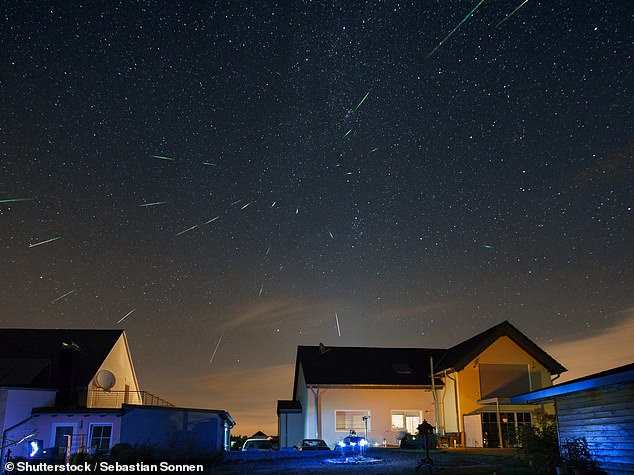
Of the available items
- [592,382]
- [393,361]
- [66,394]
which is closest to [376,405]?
[393,361]

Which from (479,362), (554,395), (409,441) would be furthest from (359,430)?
(554,395)

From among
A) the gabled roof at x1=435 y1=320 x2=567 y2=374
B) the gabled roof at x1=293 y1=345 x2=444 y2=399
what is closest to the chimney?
the gabled roof at x1=293 y1=345 x2=444 y2=399

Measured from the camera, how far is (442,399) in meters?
34.1

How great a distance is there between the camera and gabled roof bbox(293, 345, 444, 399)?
3425cm

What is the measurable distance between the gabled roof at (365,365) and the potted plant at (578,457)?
56.5 feet

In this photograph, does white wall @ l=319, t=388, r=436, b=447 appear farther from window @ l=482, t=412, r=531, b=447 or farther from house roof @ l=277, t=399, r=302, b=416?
window @ l=482, t=412, r=531, b=447

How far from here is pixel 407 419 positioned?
110 ft

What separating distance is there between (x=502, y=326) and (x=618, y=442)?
19.0 metres

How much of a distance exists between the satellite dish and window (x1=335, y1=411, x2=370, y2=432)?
1156cm

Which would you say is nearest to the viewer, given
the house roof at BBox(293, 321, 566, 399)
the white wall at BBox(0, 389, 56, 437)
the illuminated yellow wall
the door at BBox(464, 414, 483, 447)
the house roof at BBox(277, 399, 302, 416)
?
the white wall at BBox(0, 389, 56, 437)

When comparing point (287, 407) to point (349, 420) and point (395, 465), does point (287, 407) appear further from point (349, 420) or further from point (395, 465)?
point (395, 465)

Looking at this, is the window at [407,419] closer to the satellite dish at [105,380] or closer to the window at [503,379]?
the window at [503,379]

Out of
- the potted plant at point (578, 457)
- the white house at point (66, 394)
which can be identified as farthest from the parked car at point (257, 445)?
the potted plant at point (578, 457)

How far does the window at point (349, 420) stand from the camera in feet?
108
